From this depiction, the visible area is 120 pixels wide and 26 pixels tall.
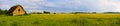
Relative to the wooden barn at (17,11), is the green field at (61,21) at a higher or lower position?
higher

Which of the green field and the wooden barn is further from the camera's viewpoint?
the wooden barn

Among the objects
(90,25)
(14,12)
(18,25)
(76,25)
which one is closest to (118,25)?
(90,25)

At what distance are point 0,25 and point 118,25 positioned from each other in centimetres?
950

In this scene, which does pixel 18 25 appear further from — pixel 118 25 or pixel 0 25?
pixel 118 25

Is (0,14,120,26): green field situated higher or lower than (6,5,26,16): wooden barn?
higher

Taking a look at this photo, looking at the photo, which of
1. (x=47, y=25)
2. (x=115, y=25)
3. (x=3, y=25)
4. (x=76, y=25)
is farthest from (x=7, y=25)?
(x=115, y=25)

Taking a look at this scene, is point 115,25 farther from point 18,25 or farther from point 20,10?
point 20,10

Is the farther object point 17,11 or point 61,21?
point 17,11

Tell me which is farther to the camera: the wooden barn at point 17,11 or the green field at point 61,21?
the wooden barn at point 17,11

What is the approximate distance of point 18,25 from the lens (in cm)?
2216

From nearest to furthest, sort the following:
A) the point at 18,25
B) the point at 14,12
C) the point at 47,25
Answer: the point at 18,25
the point at 47,25
the point at 14,12

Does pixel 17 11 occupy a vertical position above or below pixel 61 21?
below

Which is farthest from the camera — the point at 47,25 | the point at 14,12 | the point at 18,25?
the point at 14,12

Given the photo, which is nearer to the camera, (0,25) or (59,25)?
(0,25)
